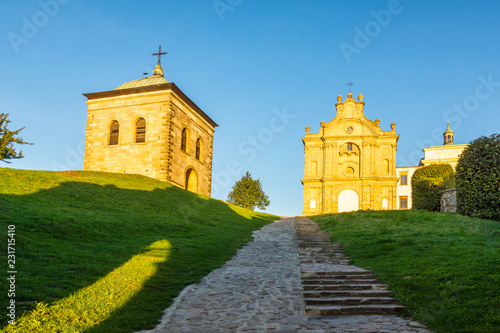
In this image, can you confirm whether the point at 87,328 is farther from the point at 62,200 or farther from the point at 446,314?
the point at 62,200

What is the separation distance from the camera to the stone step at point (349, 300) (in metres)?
7.89

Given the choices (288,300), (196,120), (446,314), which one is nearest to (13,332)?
(288,300)

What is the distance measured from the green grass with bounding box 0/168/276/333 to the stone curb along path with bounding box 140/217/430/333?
0.54 metres

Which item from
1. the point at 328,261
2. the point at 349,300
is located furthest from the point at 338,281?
the point at 328,261

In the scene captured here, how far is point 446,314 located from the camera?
6508 millimetres

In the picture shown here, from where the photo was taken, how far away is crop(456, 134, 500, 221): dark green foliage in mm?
17703

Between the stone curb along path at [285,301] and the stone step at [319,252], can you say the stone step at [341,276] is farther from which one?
the stone step at [319,252]

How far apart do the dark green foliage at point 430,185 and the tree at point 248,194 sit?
28591 millimetres

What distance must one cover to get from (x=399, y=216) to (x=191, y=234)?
33.5 ft

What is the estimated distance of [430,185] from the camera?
27875 millimetres

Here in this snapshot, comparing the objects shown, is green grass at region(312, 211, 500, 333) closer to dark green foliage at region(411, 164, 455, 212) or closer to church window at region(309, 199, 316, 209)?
dark green foliage at region(411, 164, 455, 212)

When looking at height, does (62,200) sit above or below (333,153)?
below

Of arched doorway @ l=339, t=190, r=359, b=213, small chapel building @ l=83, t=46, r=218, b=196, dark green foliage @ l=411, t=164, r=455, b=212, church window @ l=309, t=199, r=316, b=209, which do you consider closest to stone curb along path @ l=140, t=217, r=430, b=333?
dark green foliage @ l=411, t=164, r=455, b=212

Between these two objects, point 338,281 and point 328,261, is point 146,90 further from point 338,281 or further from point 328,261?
point 338,281
